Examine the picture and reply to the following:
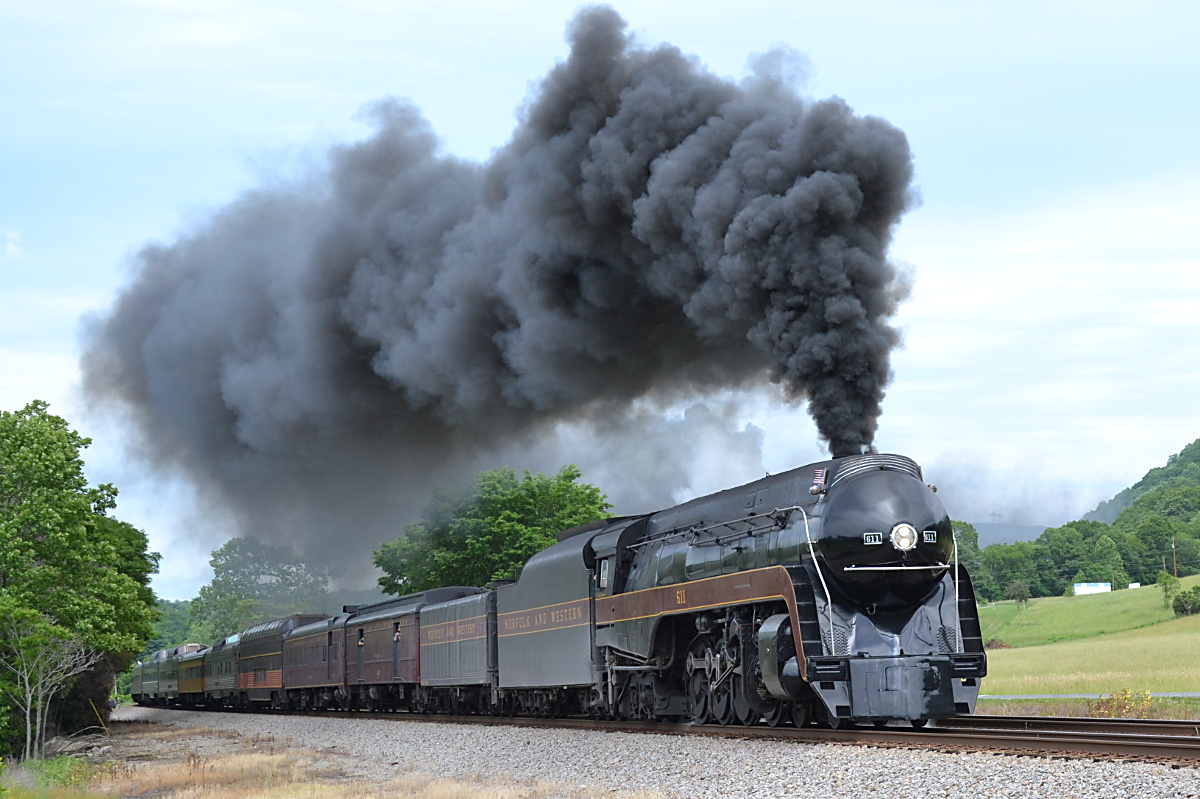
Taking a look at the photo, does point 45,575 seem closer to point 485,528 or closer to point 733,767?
point 733,767

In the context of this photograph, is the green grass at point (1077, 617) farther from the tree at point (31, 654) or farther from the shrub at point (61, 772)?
the shrub at point (61, 772)

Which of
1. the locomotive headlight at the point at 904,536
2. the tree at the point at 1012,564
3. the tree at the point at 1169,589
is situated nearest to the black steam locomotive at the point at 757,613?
the locomotive headlight at the point at 904,536

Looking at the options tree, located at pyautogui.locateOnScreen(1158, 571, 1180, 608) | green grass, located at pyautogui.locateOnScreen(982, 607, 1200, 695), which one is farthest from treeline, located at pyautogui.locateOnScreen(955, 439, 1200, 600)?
green grass, located at pyautogui.locateOnScreen(982, 607, 1200, 695)

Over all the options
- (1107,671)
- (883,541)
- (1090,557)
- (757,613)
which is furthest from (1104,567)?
(883,541)

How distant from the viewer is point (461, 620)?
24.5 m

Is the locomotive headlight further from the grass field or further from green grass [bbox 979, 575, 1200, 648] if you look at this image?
green grass [bbox 979, 575, 1200, 648]

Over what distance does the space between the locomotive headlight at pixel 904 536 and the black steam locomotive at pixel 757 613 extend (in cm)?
2

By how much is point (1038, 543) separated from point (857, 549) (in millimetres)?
130831

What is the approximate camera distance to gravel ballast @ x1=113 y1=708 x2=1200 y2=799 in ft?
28.3

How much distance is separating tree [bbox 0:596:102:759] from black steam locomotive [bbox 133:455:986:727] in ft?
26.2

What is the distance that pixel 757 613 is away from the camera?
13.6 meters

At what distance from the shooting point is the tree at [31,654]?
21.4m

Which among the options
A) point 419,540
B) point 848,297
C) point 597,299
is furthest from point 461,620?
point 419,540

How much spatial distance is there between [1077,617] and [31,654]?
225 ft
